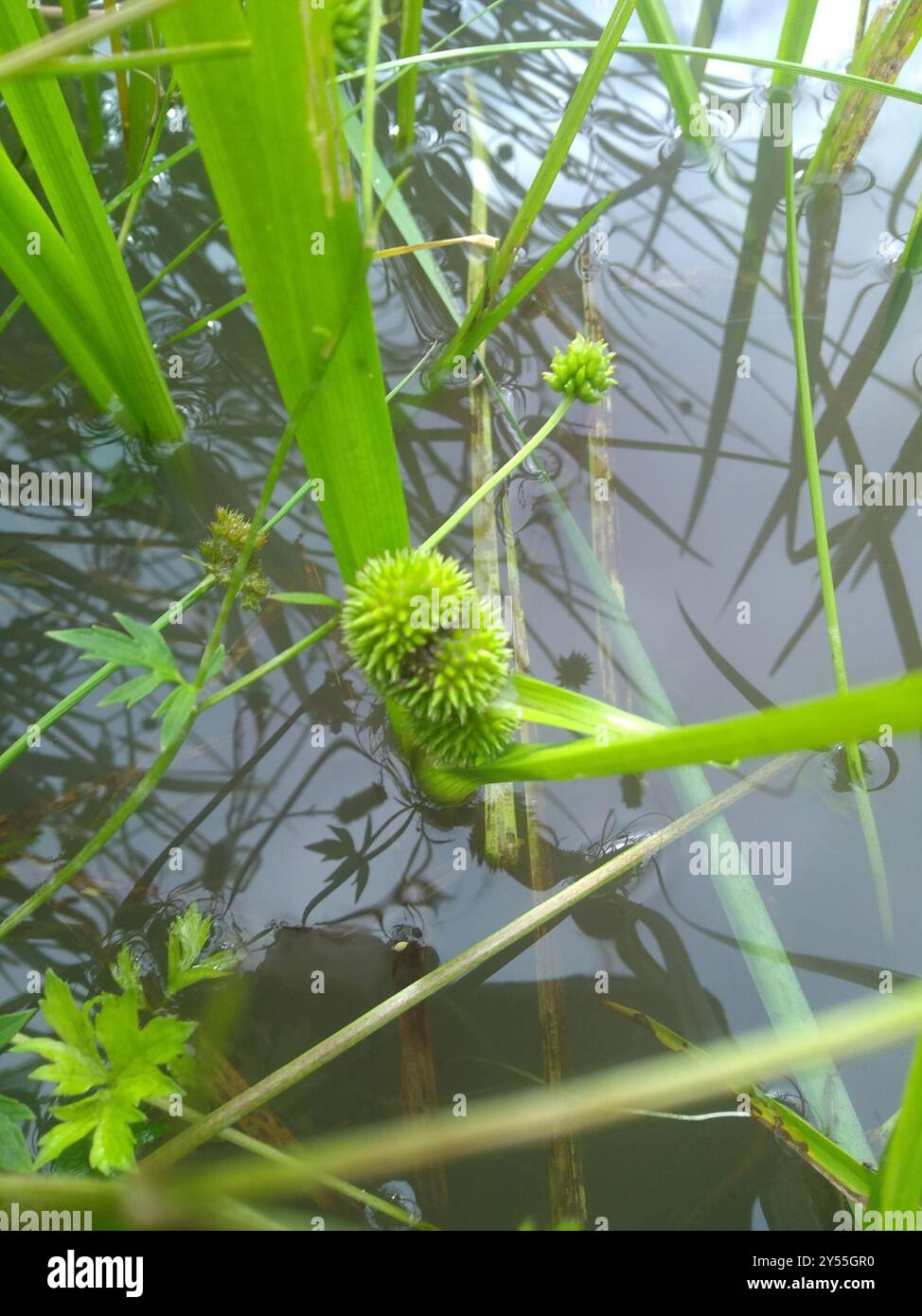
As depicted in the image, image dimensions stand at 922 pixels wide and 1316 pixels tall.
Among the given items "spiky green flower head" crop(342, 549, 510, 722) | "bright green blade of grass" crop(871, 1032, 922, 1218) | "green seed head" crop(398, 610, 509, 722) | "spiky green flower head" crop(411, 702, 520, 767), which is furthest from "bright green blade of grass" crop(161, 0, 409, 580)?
"bright green blade of grass" crop(871, 1032, 922, 1218)

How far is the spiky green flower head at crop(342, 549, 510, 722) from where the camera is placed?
127 centimetres

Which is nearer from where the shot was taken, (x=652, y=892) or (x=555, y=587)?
(x=652, y=892)

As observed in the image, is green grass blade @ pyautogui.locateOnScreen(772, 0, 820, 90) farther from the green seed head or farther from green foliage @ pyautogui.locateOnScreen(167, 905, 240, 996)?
green foliage @ pyautogui.locateOnScreen(167, 905, 240, 996)

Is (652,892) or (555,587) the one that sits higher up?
(555,587)

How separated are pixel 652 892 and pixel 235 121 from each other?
1.59 metres

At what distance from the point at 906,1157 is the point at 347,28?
1.99 meters

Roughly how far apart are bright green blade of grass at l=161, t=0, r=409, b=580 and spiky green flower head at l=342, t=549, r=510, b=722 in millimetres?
146

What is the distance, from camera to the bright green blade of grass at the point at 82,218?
145 cm

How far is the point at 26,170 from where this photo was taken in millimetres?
2318

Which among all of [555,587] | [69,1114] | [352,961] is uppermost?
[555,587]

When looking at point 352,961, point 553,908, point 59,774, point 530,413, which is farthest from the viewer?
point 530,413

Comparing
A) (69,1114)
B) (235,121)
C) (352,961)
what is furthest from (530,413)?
(69,1114)

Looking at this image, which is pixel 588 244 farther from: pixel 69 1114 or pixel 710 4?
pixel 69 1114
